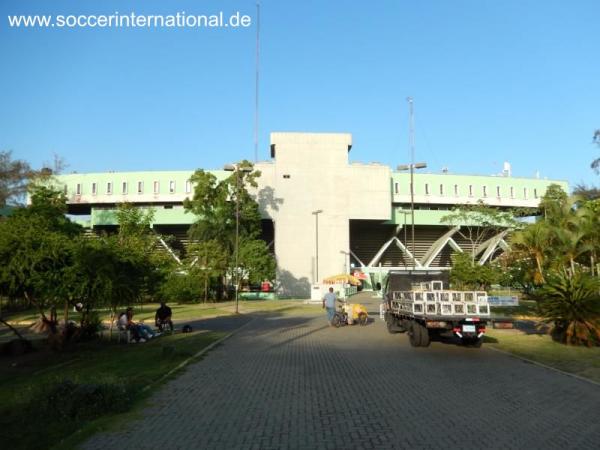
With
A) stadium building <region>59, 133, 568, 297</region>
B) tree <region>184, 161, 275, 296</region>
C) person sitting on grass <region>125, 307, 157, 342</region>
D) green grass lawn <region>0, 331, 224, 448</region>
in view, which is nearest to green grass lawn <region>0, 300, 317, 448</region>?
green grass lawn <region>0, 331, 224, 448</region>

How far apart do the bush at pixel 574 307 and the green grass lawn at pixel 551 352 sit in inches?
18.3

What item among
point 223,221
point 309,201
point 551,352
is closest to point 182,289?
point 223,221

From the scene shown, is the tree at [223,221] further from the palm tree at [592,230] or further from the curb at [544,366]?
the curb at [544,366]

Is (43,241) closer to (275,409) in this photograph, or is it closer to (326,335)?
(326,335)

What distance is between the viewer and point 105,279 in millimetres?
16547

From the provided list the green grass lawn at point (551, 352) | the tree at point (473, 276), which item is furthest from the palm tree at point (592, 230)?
the green grass lawn at point (551, 352)

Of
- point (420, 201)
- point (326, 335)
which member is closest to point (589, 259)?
point (326, 335)

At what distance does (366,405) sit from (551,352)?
8.34 m

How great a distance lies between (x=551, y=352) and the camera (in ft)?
46.5

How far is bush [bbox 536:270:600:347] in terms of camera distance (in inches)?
595

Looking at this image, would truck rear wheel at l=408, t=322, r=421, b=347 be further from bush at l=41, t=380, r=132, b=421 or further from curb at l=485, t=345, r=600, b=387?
bush at l=41, t=380, r=132, b=421

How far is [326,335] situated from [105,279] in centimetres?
778

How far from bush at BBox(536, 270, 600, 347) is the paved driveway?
3284mm

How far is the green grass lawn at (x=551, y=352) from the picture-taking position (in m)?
11.7
